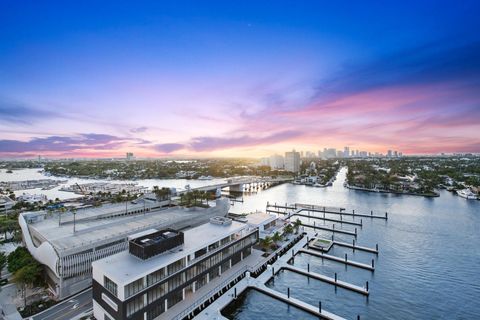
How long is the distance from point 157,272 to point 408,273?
27754mm

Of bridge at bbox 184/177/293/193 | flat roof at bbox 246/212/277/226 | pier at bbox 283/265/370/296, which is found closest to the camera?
pier at bbox 283/265/370/296

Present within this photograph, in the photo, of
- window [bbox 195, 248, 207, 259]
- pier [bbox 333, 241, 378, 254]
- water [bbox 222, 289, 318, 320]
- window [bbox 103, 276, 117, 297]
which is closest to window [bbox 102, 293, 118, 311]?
window [bbox 103, 276, 117, 297]

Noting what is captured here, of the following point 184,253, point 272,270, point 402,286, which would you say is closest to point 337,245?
point 402,286

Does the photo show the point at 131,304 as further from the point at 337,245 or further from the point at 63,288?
the point at 337,245

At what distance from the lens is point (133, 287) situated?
56.4ft

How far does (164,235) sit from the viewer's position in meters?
22.6

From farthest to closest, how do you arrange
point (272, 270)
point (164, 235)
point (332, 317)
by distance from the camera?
point (272, 270)
point (164, 235)
point (332, 317)

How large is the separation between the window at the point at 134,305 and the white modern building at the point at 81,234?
934 centimetres

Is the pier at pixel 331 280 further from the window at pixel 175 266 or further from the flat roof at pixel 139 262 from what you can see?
the window at pixel 175 266

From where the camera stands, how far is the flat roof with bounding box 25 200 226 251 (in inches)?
1005

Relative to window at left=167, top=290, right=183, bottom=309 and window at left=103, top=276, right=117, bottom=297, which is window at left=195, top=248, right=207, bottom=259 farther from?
window at left=103, top=276, right=117, bottom=297

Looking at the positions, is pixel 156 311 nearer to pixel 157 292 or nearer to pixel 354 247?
pixel 157 292

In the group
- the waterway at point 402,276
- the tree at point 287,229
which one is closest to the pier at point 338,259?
the waterway at point 402,276

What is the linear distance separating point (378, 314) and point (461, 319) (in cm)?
667
